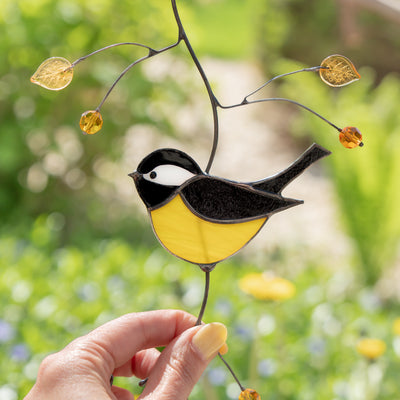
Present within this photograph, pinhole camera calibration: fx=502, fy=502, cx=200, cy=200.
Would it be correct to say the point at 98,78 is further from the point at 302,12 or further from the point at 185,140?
the point at 302,12

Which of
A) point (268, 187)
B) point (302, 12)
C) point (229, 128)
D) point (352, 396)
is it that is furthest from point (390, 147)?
point (302, 12)

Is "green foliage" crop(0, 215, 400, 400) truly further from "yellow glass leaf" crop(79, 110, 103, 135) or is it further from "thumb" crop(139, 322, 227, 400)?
"yellow glass leaf" crop(79, 110, 103, 135)

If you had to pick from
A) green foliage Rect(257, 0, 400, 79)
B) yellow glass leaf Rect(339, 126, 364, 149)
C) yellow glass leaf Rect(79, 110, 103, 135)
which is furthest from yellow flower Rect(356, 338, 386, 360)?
green foliage Rect(257, 0, 400, 79)

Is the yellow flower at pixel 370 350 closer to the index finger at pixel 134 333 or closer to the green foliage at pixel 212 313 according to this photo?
the green foliage at pixel 212 313

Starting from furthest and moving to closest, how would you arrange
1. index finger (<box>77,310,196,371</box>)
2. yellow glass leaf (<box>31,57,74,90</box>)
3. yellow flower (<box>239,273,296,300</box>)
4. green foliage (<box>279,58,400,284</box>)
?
green foliage (<box>279,58,400,284</box>) < yellow flower (<box>239,273,296,300</box>) < index finger (<box>77,310,196,371</box>) < yellow glass leaf (<box>31,57,74,90</box>)

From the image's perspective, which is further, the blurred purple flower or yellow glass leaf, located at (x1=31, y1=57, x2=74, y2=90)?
the blurred purple flower

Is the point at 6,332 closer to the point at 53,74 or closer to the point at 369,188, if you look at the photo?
the point at 53,74
